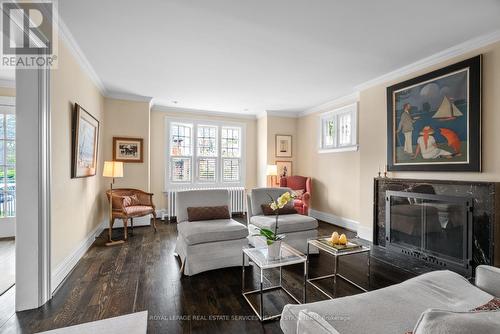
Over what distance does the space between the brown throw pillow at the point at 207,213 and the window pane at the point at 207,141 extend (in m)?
3.10

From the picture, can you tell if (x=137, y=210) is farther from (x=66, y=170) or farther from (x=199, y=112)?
(x=199, y=112)

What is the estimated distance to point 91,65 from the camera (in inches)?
136

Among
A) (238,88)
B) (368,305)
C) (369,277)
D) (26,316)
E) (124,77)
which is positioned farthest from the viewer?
(238,88)

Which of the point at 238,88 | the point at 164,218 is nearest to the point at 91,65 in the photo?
the point at 238,88

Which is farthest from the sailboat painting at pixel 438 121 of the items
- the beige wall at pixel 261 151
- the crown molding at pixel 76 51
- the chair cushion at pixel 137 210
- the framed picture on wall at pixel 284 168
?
the crown molding at pixel 76 51

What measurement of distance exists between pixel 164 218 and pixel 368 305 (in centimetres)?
511

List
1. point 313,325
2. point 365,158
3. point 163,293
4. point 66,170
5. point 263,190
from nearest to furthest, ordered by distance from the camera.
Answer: point 313,325, point 163,293, point 66,170, point 263,190, point 365,158

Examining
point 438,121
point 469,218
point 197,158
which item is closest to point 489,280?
point 469,218

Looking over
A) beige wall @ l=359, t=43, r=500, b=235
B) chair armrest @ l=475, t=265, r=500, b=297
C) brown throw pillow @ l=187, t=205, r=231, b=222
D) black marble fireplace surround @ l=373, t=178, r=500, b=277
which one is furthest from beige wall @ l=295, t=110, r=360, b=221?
chair armrest @ l=475, t=265, r=500, b=297

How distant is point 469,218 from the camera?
279cm

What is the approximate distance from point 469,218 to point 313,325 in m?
2.83

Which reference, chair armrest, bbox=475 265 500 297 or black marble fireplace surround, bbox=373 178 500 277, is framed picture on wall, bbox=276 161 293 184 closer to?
black marble fireplace surround, bbox=373 178 500 277

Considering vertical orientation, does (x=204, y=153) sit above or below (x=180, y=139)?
below

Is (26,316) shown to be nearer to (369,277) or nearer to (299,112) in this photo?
(369,277)
